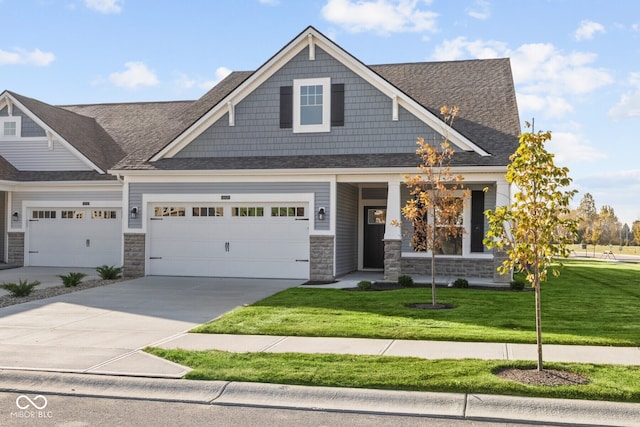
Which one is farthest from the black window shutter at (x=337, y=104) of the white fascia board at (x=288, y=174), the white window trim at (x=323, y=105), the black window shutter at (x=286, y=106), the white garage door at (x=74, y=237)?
the white garage door at (x=74, y=237)

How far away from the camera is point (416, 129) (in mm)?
19047

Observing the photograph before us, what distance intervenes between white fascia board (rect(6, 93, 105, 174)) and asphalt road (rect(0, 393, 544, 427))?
17.5m

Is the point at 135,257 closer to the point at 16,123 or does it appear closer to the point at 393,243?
the point at 393,243

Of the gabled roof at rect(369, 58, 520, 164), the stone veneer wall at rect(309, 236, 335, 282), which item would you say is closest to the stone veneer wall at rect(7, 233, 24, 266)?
the stone veneer wall at rect(309, 236, 335, 282)

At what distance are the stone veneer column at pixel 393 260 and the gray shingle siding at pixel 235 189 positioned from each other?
1.92m

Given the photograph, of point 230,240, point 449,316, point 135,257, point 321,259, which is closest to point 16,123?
point 135,257

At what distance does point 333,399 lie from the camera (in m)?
6.99

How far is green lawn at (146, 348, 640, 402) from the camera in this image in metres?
6.95

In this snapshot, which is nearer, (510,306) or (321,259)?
(510,306)

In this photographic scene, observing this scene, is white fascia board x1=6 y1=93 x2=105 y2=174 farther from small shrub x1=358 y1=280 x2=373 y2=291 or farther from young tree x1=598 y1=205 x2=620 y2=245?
young tree x1=598 y1=205 x2=620 y2=245

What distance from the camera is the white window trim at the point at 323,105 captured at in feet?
64.4

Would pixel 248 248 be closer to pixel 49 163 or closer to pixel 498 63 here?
pixel 49 163

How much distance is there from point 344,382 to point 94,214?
18.0 metres

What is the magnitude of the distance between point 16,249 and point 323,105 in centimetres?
1280
